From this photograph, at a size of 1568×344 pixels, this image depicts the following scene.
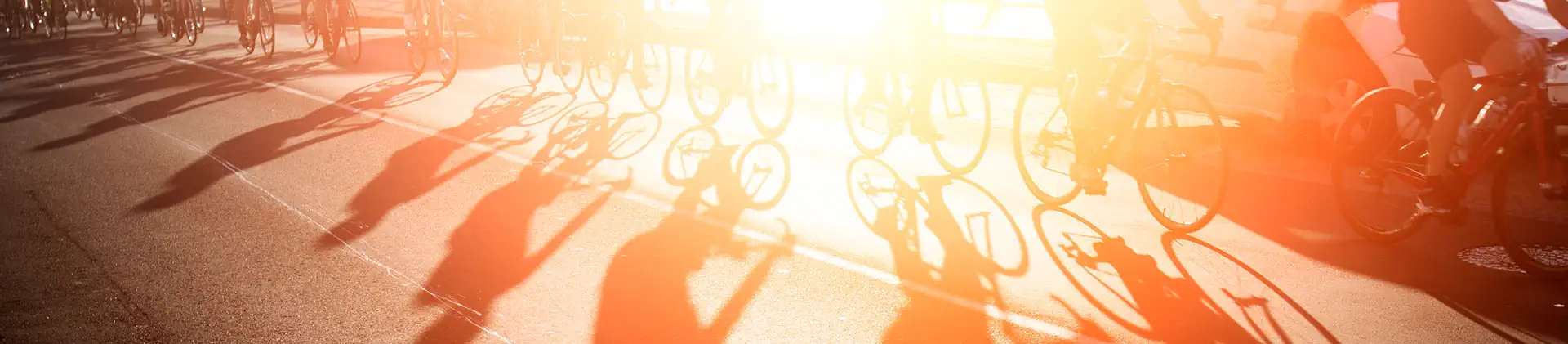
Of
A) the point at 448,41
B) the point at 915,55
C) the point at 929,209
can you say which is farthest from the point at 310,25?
the point at 929,209

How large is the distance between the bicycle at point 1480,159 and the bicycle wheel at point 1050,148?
1.40 metres

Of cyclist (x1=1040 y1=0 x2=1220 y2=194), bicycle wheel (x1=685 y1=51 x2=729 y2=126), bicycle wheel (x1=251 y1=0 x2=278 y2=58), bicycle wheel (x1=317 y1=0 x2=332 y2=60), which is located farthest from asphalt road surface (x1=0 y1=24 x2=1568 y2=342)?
bicycle wheel (x1=251 y1=0 x2=278 y2=58)

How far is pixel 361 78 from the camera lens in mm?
12602

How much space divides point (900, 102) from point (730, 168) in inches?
51.2

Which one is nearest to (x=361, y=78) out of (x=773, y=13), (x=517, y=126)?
(x=517, y=126)

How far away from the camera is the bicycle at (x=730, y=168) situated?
6.54 m

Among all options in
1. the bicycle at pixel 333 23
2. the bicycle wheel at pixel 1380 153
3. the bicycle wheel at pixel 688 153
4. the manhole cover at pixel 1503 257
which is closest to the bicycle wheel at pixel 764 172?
the bicycle wheel at pixel 688 153

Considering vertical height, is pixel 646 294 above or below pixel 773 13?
below

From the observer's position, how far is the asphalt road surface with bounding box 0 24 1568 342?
4285mm

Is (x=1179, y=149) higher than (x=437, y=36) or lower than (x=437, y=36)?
lower

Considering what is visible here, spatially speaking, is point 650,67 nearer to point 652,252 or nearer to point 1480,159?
point 652,252

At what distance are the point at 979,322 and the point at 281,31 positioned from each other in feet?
65.3

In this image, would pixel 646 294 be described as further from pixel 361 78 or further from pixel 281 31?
pixel 281 31

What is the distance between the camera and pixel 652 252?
5.30 metres
